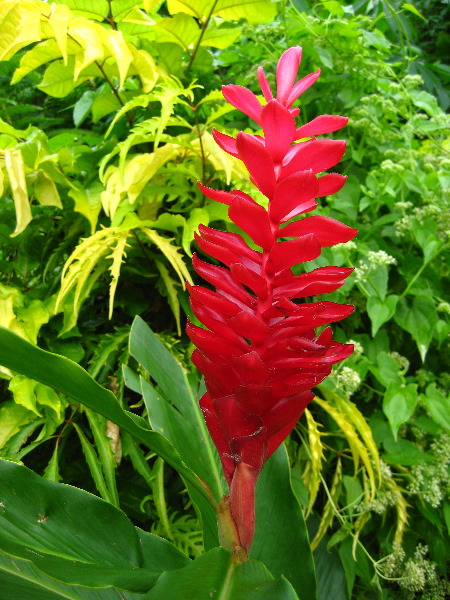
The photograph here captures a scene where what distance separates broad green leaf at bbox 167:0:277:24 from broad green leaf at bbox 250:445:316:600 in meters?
0.70

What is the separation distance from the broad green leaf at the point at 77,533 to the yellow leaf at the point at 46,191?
43 centimetres

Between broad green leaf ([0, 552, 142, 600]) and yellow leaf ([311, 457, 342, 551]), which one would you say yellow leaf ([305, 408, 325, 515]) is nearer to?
yellow leaf ([311, 457, 342, 551])

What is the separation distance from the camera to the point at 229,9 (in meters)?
0.91

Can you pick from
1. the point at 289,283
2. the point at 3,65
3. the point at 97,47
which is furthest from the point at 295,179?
the point at 3,65

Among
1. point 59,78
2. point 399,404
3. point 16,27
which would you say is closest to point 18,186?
point 16,27

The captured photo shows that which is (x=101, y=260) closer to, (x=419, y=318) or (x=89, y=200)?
(x=89, y=200)

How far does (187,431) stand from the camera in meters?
0.67

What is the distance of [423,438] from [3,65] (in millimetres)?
1042

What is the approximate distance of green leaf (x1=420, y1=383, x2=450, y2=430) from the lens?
2.85 ft

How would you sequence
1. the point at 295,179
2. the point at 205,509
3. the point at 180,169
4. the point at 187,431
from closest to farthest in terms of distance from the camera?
the point at 295,179
the point at 205,509
the point at 187,431
the point at 180,169

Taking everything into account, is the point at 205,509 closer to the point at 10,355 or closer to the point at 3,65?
the point at 10,355

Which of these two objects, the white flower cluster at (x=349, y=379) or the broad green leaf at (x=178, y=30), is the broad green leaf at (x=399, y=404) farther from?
the broad green leaf at (x=178, y=30)

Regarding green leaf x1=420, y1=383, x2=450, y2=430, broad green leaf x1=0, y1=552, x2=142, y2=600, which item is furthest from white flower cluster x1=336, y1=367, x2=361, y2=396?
broad green leaf x1=0, y1=552, x2=142, y2=600

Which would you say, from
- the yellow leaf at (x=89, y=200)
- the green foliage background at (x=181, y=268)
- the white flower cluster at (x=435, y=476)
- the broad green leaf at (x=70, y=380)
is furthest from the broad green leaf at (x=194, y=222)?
the white flower cluster at (x=435, y=476)
